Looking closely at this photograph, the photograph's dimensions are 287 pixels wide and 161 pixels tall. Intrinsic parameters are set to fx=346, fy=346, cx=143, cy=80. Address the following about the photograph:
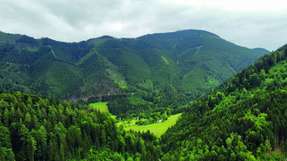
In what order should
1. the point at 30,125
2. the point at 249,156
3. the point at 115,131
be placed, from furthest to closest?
the point at 115,131, the point at 30,125, the point at 249,156

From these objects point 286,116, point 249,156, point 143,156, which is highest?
point 286,116

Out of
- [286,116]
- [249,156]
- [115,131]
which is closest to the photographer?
[249,156]

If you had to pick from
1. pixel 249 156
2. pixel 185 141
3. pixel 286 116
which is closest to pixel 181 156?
pixel 185 141

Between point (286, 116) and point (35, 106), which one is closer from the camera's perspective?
point (286, 116)

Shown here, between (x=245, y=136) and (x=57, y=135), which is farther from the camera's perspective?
(x=57, y=135)

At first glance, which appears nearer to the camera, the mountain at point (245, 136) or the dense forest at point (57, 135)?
the mountain at point (245, 136)

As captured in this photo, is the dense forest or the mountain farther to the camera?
the dense forest

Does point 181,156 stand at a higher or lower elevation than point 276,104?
lower

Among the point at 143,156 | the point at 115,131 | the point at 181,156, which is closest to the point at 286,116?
the point at 181,156

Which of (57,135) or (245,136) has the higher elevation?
(245,136)

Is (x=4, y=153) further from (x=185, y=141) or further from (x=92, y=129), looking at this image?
(x=185, y=141)
